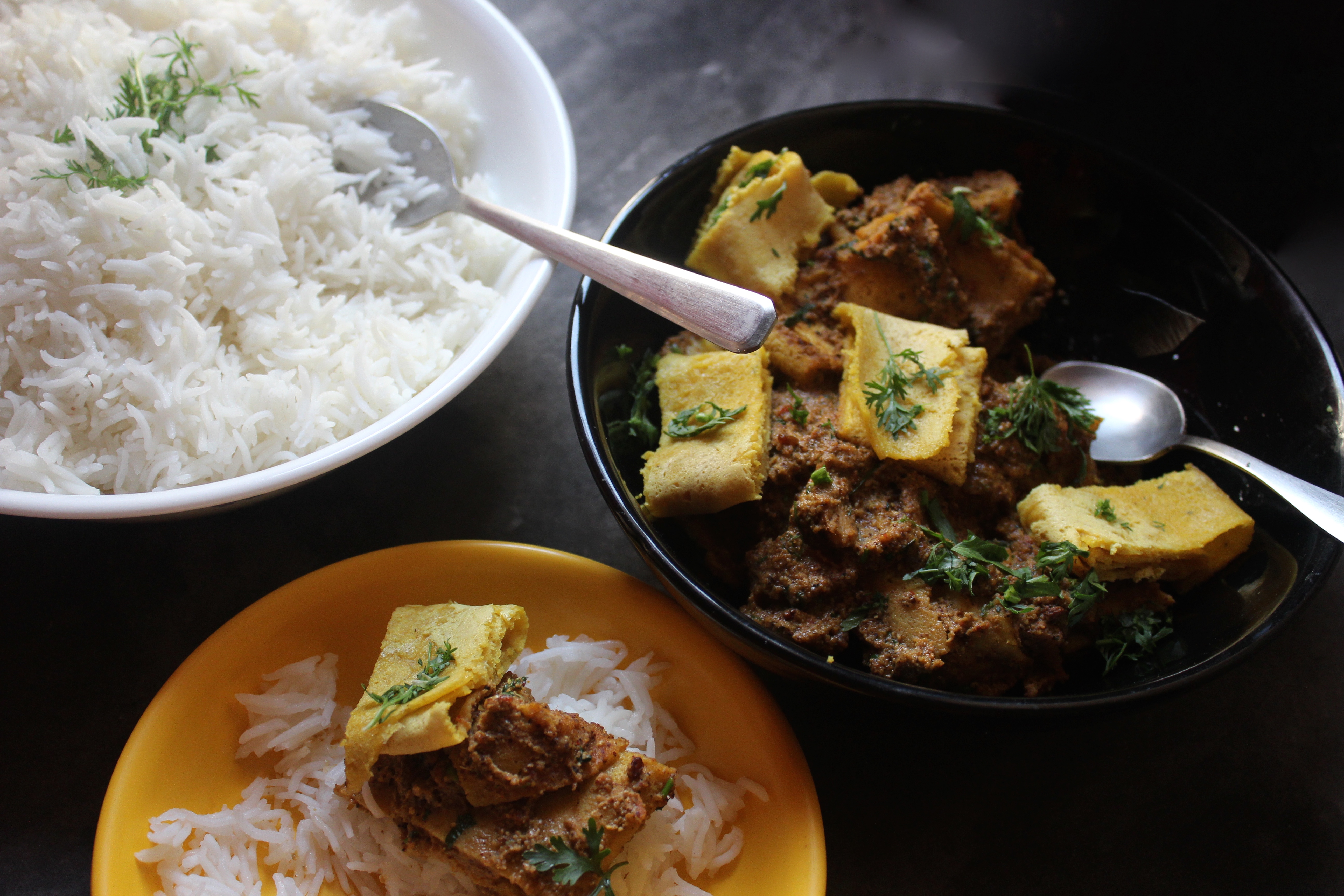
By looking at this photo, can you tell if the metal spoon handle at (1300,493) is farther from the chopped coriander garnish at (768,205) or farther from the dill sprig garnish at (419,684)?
the dill sprig garnish at (419,684)

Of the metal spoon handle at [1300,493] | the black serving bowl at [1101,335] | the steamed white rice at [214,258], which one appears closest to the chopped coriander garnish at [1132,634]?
the black serving bowl at [1101,335]

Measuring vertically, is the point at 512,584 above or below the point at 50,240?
below

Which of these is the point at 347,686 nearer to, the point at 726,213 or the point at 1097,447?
the point at 726,213

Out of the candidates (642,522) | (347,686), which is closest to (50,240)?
(347,686)

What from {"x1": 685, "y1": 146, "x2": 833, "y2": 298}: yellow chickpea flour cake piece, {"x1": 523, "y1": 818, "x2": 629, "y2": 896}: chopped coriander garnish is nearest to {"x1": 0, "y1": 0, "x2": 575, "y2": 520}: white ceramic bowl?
{"x1": 685, "y1": 146, "x2": 833, "y2": 298}: yellow chickpea flour cake piece

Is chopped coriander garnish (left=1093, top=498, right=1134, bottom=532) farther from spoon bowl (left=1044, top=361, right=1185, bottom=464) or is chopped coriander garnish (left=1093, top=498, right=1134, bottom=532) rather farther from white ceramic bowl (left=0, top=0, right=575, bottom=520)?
white ceramic bowl (left=0, top=0, right=575, bottom=520)

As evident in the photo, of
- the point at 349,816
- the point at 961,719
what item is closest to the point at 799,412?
the point at 961,719

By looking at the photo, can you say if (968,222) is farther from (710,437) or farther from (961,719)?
(961,719)
